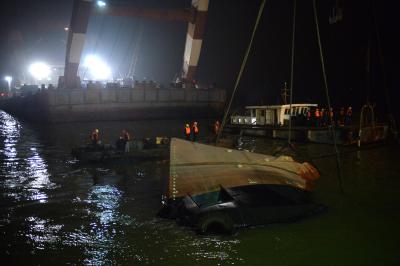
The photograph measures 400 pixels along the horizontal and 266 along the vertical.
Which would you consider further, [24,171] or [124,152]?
[124,152]

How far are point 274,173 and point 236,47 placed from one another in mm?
42688

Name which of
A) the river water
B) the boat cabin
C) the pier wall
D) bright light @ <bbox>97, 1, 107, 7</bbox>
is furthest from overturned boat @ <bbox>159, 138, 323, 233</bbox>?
bright light @ <bbox>97, 1, 107, 7</bbox>

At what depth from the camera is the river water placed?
25.8ft

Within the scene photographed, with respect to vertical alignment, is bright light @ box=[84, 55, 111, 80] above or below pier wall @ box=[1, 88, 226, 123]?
above

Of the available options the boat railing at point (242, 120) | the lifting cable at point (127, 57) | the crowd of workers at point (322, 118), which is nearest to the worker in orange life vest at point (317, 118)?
the crowd of workers at point (322, 118)

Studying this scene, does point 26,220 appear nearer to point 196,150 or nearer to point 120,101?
point 196,150

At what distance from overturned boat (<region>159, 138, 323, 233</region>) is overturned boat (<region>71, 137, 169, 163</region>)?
240 inches

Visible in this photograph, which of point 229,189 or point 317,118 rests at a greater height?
point 317,118

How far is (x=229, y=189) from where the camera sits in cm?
1002

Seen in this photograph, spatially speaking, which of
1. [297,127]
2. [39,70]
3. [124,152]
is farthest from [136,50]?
[124,152]

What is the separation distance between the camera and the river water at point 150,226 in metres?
7.87

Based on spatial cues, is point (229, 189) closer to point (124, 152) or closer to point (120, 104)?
point (124, 152)

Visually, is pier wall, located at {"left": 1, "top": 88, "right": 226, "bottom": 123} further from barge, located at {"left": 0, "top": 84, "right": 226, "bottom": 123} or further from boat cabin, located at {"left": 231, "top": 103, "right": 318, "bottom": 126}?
boat cabin, located at {"left": 231, "top": 103, "right": 318, "bottom": 126}

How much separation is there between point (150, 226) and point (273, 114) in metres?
18.4
